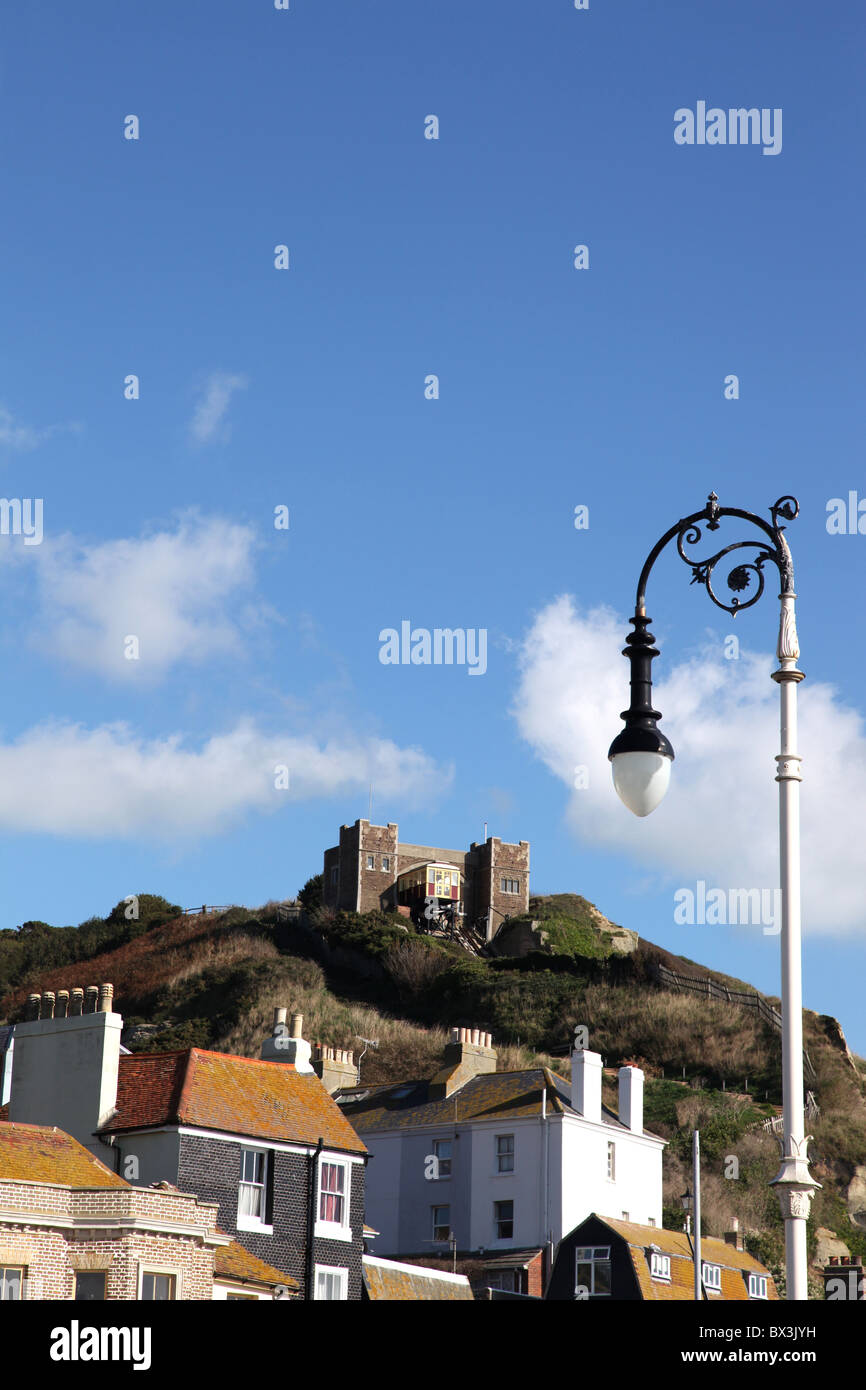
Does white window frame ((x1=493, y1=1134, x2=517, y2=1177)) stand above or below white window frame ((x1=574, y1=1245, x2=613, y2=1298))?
above

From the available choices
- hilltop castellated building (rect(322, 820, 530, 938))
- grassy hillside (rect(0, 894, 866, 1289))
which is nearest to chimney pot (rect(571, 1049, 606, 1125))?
grassy hillside (rect(0, 894, 866, 1289))

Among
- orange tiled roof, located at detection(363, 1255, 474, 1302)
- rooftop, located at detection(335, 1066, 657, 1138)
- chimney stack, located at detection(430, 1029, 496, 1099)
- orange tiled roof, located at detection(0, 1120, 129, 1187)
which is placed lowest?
orange tiled roof, located at detection(363, 1255, 474, 1302)

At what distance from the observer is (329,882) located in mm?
102188

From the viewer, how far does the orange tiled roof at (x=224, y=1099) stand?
3161 cm

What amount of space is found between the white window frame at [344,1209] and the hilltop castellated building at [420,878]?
63520 millimetres

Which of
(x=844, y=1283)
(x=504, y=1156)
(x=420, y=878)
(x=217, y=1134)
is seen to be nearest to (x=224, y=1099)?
(x=217, y=1134)

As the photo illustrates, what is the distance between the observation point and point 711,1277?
129ft

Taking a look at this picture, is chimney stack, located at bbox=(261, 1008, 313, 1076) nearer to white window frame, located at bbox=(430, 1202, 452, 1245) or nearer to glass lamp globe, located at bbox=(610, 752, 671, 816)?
white window frame, located at bbox=(430, 1202, 452, 1245)

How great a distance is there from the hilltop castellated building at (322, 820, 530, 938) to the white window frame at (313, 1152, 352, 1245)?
63520 millimetres

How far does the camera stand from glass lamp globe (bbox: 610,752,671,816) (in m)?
11.0

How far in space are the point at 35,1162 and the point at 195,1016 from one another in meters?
51.5
